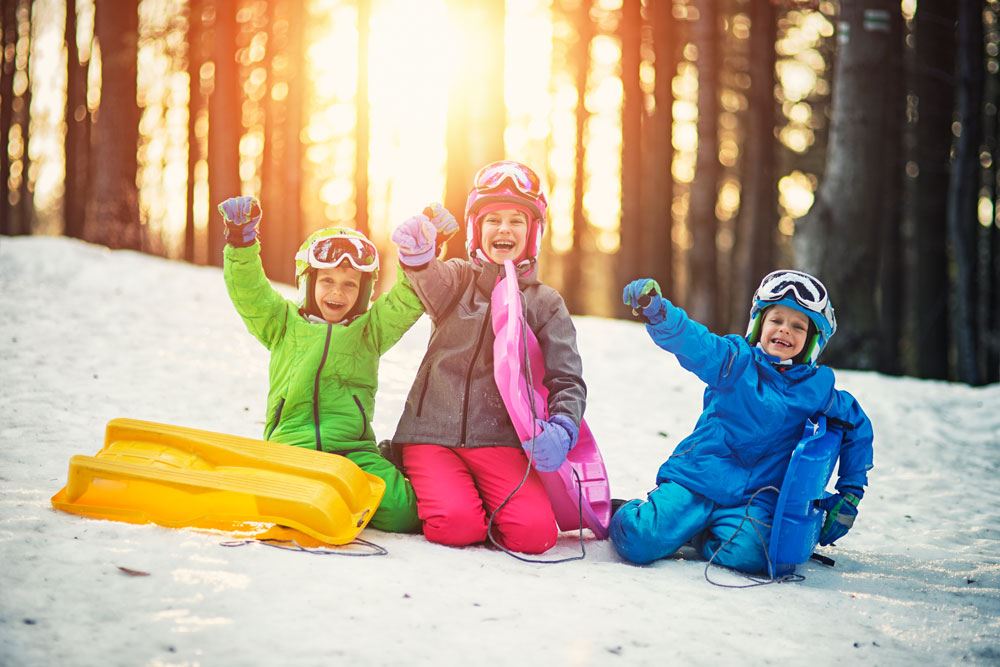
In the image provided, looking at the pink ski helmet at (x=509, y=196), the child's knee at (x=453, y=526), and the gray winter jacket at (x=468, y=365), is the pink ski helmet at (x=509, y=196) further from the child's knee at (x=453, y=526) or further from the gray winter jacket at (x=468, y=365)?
the child's knee at (x=453, y=526)

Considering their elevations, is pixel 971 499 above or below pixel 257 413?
below

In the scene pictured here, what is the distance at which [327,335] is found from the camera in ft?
12.8

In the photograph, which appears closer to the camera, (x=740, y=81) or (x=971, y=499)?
(x=971, y=499)

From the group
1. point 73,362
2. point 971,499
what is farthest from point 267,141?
point 971,499

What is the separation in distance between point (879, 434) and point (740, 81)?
499 inches

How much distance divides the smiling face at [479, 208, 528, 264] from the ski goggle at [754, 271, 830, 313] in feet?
3.98

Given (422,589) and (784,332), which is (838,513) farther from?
(422,589)

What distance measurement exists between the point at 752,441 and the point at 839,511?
54 centimetres

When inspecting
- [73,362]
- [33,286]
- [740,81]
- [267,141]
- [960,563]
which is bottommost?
[960,563]

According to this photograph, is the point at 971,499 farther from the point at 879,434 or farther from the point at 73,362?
the point at 73,362

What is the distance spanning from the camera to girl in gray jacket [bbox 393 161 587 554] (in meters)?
3.66

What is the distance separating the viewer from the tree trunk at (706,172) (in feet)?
38.7

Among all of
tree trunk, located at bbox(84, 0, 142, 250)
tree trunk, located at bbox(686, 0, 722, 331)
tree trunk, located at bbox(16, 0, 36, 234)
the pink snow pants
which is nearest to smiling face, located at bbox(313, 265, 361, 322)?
the pink snow pants

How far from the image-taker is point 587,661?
2.56 m
